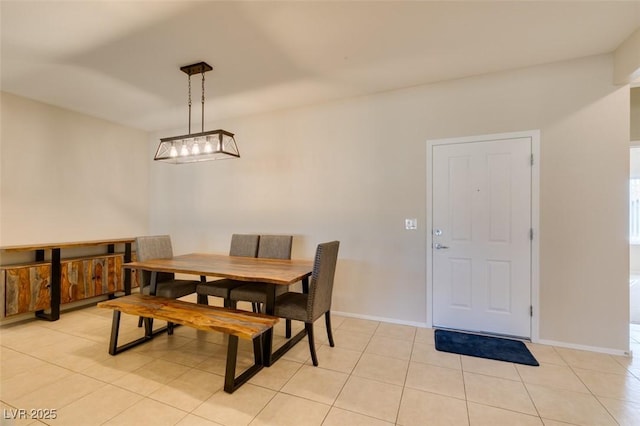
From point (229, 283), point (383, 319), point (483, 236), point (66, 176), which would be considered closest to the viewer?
point (483, 236)

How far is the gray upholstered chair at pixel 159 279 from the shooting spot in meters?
2.98

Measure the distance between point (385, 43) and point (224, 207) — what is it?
3.09m

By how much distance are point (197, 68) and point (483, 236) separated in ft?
11.0

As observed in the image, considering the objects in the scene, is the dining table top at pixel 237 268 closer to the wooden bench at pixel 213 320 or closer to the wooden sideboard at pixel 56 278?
the wooden bench at pixel 213 320

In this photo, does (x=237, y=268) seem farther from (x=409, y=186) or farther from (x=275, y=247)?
(x=409, y=186)

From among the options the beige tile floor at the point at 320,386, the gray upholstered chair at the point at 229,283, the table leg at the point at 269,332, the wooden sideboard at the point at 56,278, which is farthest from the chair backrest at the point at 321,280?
the wooden sideboard at the point at 56,278

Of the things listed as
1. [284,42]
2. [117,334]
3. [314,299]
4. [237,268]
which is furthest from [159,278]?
[284,42]

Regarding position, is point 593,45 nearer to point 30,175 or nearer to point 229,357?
point 229,357

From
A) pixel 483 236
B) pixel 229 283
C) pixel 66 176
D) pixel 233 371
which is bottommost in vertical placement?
pixel 233 371

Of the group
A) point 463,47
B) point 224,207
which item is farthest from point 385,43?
point 224,207

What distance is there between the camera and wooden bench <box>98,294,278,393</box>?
78.2 inches

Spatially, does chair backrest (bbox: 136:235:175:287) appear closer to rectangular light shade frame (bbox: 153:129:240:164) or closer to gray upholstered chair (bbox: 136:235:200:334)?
gray upholstered chair (bbox: 136:235:200:334)

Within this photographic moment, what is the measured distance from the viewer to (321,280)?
7.82ft

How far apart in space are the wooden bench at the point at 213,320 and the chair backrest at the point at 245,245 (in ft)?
3.46
